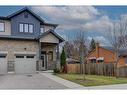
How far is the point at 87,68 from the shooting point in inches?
1054

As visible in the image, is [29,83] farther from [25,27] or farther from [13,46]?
[25,27]

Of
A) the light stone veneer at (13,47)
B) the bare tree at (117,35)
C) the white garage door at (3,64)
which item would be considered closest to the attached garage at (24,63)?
the light stone veneer at (13,47)

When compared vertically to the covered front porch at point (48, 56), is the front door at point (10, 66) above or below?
below

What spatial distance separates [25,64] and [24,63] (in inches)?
5.2

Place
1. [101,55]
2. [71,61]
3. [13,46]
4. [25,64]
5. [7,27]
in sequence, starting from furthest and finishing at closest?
[7,27] → [101,55] → [71,61] → [25,64] → [13,46]

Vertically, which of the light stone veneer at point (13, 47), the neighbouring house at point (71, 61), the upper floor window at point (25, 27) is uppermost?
the upper floor window at point (25, 27)

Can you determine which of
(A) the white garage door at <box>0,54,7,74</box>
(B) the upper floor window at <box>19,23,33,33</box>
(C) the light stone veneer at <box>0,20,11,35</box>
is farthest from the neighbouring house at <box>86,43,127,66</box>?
(C) the light stone veneer at <box>0,20,11,35</box>

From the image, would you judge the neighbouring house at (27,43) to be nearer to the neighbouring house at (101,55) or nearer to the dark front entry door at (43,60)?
the dark front entry door at (43,60)

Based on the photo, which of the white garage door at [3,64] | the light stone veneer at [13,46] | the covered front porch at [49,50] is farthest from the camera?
the covered front porch at [49,50]

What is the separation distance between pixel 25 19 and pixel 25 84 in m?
10.3

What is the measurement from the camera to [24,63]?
25.8 meters

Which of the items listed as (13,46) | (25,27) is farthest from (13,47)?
(25,27)

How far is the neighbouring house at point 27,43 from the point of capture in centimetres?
2525
